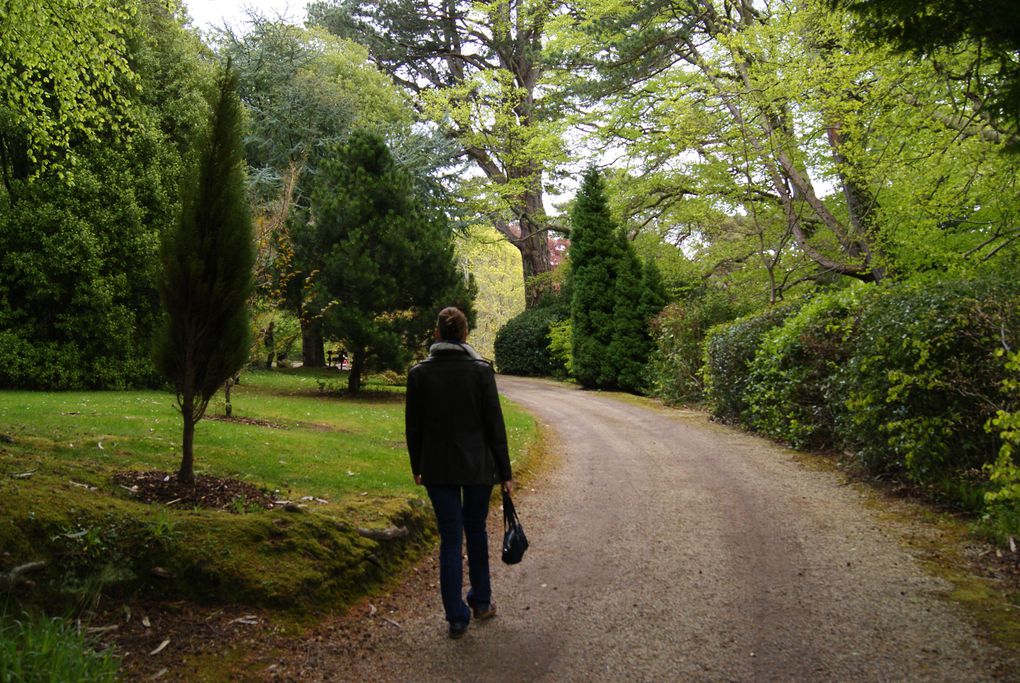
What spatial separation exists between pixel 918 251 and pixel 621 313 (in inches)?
380

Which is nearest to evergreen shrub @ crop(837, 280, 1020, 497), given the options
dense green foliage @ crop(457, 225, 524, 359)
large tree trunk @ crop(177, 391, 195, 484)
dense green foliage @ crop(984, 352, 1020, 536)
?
dense green foliage @ crop(984, 352, 1020, 536)

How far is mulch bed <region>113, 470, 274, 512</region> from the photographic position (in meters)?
5.33

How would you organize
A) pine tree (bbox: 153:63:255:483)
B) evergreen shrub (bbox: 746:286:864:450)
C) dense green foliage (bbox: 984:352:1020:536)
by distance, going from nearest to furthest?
dense green foliage (bbox: 984:352:1020:536) < pine tree (bbox: 153:63:255:483) < evergreen shrub (bbox: 746:286:864:450)

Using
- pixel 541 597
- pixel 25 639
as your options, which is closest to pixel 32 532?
pixel 25 639

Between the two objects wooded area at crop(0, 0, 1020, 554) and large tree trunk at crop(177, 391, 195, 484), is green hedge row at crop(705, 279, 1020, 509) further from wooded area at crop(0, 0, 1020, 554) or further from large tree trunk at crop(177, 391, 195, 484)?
large tree trunk at crop(177, 391, 195, 484)

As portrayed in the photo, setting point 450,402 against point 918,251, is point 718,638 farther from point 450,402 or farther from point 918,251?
point 918,251

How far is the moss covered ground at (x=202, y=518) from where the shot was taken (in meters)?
4.02

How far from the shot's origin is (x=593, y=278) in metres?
21.6

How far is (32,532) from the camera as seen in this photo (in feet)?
13.1

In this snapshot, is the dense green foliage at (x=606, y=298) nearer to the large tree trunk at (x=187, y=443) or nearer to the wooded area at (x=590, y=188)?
the wooded area at (x=590, y=188)

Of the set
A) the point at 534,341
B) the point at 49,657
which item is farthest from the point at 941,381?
the point at 534,341

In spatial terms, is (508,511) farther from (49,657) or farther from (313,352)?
(313,352)

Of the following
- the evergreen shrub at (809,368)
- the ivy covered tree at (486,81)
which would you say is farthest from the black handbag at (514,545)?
the ivy covered tree at (486,81)

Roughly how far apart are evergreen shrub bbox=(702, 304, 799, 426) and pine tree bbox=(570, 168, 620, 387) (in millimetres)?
7221
